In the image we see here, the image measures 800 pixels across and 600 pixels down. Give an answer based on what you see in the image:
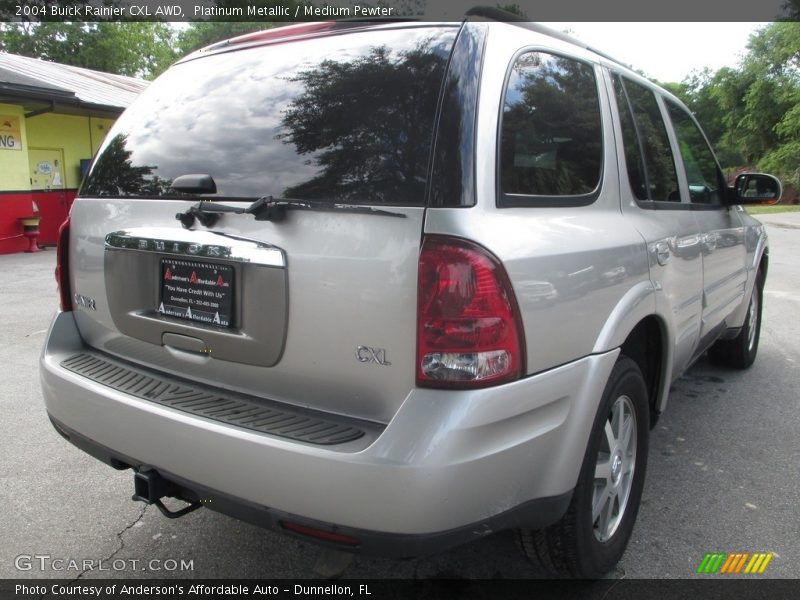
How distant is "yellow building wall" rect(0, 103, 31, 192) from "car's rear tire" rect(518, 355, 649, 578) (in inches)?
540

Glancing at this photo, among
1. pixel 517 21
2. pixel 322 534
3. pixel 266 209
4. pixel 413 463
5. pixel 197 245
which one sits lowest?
pixel 322 534

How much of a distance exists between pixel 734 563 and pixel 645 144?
1.78 meters

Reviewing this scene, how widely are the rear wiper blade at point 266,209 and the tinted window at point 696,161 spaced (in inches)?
90.9

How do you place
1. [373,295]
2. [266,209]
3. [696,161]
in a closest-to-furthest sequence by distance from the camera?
[373,295] → [266,209] → [696,161]

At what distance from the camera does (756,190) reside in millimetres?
4266

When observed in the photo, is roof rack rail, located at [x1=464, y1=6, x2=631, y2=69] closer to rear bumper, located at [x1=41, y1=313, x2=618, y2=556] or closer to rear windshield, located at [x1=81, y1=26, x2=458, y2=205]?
rear windshield, located at [x1=81, y1=26, x2=458, y2=205]

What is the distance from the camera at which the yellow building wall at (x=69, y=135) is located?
48.9 feet

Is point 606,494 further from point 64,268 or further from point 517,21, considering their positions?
point 64,268

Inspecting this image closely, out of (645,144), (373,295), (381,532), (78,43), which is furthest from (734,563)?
(78,43)

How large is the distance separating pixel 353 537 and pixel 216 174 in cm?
120

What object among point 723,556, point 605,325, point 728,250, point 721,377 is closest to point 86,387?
point 605,325

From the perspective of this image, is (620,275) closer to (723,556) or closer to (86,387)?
(723,556)

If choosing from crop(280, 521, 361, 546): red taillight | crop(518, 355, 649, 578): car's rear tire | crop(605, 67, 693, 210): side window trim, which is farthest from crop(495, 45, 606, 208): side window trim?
crop(280, 521, 361, 546): red taillight

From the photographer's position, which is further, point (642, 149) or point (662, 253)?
point (642, 149)
